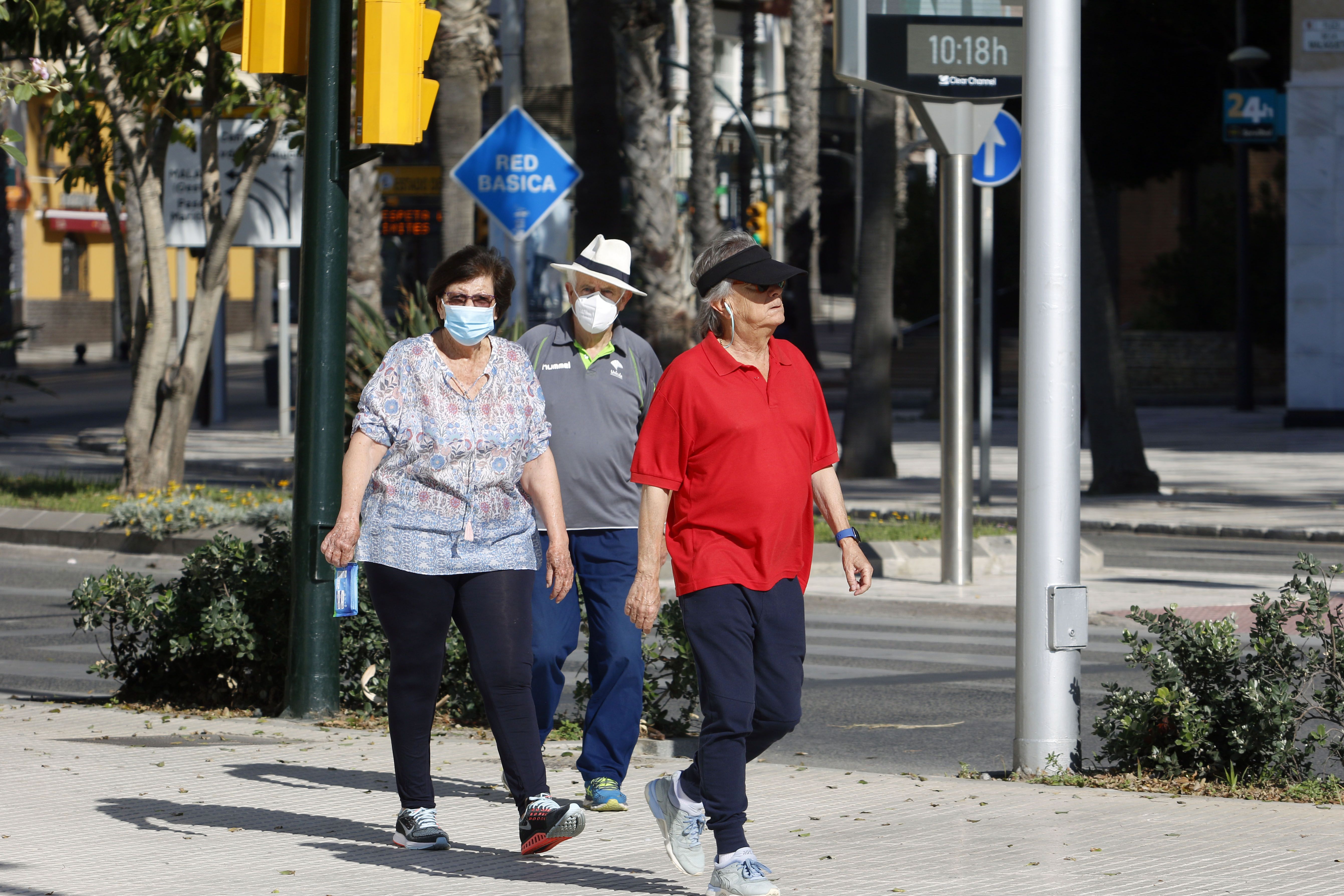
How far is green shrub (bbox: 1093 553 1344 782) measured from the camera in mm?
6473

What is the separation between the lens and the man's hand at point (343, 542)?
5.45 m

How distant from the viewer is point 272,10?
7.69m

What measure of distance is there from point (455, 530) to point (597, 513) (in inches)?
32.3

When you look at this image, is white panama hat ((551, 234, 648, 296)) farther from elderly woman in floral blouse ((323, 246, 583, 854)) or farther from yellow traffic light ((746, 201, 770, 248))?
yellow traffic light ((746, 201, 770, 248))

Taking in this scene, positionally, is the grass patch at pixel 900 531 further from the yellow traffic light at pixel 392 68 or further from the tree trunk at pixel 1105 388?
the yellow traffic light at pixel 392 68

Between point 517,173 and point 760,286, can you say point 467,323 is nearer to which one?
point 760,286

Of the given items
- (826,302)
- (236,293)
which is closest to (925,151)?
(826,302)

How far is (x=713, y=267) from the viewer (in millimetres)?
5281

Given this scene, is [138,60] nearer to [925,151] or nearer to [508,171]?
[508,171]

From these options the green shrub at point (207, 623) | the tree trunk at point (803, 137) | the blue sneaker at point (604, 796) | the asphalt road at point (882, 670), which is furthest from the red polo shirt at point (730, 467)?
the tree trunk at point (803, 137)

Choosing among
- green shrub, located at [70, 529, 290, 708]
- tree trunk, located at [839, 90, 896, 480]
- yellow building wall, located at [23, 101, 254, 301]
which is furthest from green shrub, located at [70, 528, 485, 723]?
yellow building wall, located at [23, 101, 254, 301]

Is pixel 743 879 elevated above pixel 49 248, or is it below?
below

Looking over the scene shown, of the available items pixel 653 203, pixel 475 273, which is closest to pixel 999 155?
pixel 653 203

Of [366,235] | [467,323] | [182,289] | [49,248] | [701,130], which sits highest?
[701,130]
